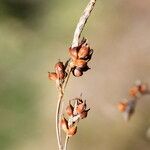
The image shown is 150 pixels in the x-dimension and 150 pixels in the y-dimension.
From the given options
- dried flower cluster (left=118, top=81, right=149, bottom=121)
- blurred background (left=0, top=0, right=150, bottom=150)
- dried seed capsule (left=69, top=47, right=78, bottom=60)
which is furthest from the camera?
blurred background (left=0, top=0, right=150, bottom=150)

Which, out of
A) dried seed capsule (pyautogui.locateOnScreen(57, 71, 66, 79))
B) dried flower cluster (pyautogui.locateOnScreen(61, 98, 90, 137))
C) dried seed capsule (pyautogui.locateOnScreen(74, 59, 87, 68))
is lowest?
dried flower cluster (pyautogui.locateOnScreen(61, 98, 90, 137))

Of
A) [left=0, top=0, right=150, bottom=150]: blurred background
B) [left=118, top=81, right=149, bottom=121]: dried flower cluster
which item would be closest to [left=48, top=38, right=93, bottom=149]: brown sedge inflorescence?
[left=118, top=81, right=149, bottom=121]: dried flower cluster

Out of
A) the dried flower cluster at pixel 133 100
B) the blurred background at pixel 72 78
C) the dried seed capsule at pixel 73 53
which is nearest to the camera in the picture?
the dried seed capsule at pixel 73 53

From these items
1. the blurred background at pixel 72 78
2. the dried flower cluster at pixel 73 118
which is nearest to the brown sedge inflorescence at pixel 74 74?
the dried flower cluster at pixel 73 118

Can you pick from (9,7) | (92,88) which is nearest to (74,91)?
(92,88)

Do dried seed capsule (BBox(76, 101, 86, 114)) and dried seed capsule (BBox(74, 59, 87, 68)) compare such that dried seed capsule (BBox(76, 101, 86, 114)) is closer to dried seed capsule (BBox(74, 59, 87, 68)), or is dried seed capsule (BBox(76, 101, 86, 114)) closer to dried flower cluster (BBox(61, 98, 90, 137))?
dried flower cluster (BBox(61, 98, 90, 137))

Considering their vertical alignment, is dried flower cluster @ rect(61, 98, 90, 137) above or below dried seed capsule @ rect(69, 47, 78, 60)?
below

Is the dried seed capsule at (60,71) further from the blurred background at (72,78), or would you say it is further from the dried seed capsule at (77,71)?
the blurred background at (72,78)

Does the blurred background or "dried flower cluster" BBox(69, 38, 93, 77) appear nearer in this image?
"dried flower cluster" BBox(69, 38, 93, 77)
